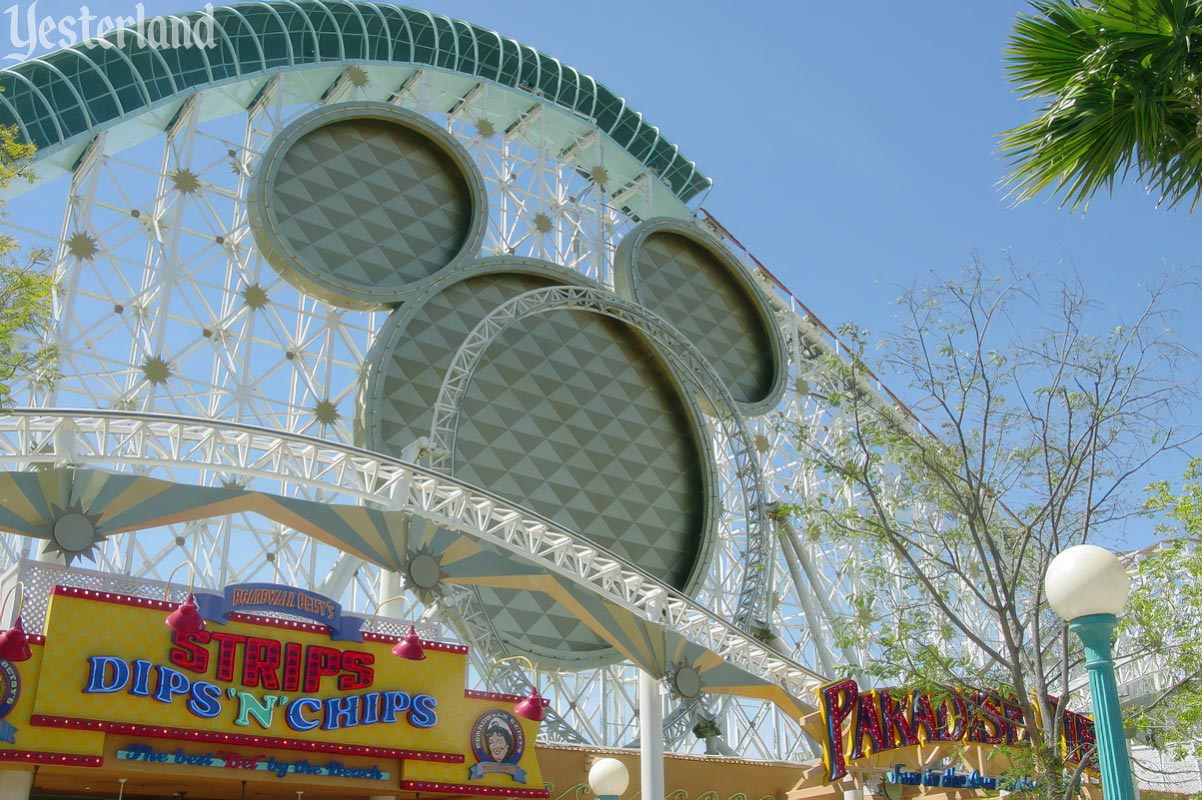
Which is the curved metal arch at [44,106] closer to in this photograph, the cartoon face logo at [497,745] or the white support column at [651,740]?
the cartoon face logo at [497,745]

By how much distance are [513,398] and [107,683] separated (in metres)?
14.2

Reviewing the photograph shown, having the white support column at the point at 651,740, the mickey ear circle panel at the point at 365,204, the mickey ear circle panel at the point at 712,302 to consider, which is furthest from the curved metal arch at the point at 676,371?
the white support column at the point at 651,740

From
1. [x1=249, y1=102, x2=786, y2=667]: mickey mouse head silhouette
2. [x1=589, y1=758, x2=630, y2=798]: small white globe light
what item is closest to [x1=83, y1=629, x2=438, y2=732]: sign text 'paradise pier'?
[x1=589, y1=758, x2=630, y2=798]: small white globe light

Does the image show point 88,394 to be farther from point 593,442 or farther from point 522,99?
point 522,99

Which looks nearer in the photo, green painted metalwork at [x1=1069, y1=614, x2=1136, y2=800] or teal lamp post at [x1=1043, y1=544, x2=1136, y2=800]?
green painted metalwork at [x1=1069, y1=614, x2=1136, y2=800]

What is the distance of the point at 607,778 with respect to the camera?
14.8 meters

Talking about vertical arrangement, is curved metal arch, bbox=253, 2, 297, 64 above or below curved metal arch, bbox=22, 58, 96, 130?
above

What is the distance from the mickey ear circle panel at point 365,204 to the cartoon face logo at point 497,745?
473 inches

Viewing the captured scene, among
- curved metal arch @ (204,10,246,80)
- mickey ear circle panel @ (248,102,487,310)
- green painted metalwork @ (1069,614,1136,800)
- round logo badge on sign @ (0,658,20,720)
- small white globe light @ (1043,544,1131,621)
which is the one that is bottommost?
green painted metalwork @ (1069,614,1136,800)

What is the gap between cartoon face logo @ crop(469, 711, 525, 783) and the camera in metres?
17.0

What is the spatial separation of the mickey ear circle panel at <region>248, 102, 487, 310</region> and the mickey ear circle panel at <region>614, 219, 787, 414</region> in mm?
5469

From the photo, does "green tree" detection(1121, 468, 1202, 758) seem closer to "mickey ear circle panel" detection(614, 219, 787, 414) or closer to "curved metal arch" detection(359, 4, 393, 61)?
"mickey ear circle panel" detection(614, 219, 787, 414)

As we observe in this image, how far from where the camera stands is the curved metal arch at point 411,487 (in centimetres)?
1689

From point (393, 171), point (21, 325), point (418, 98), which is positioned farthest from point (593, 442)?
point (21, 325)
